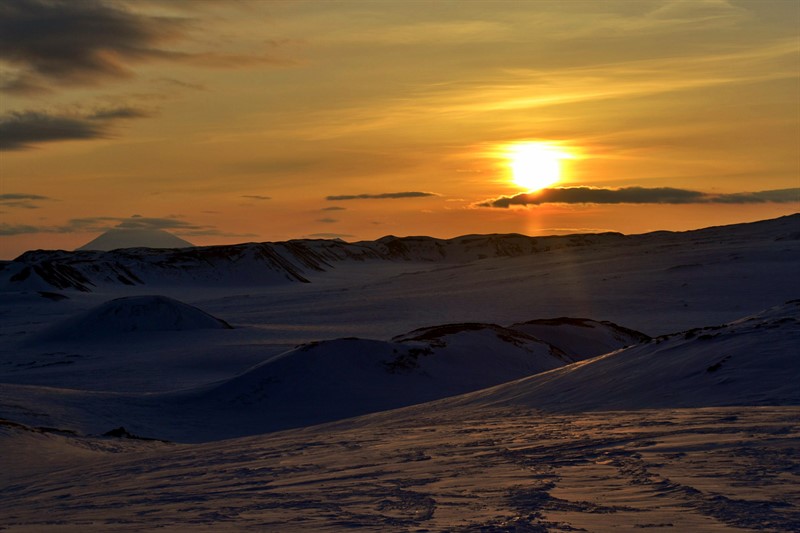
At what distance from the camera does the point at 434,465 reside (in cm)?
948

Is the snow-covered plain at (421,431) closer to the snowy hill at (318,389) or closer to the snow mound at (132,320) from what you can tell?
the snowy hill at (318,389)

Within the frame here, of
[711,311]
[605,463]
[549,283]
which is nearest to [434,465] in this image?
[605,463]

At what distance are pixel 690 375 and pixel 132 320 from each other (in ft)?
125

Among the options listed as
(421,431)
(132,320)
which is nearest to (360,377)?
(421,431)

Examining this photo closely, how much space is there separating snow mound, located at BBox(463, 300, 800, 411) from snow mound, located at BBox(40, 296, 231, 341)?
32.6 metres

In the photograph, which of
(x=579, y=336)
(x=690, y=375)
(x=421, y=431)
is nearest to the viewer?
(x=421, y=431)

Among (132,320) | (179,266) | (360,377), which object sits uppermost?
(179,266)

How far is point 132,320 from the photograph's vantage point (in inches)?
1838

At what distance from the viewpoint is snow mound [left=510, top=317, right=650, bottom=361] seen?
31.4 m

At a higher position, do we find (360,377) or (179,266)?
(179,266)

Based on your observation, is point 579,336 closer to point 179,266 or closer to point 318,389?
point 318,389

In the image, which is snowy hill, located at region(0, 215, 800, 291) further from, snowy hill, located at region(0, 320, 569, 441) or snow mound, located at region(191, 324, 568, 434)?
snowy hill, located at region(0, 320, 569, 441)

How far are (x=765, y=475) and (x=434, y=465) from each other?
345cm

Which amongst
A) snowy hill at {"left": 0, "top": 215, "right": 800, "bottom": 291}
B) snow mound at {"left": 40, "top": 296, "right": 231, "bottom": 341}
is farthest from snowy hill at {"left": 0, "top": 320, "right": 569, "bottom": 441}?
snowy hill at {"left": 0, "top": 215, "right": 800, "bottom": 291}
